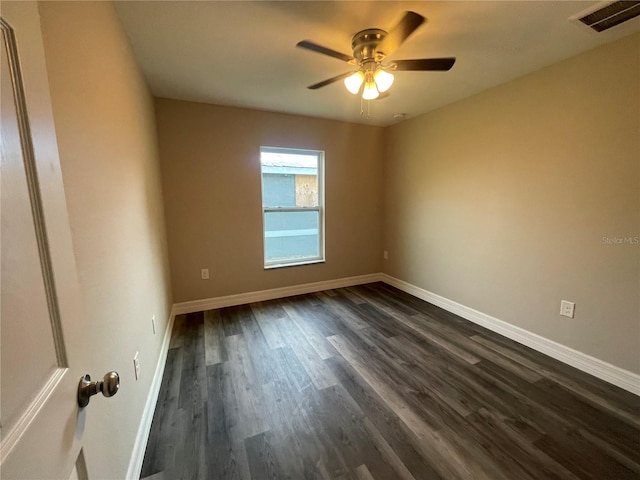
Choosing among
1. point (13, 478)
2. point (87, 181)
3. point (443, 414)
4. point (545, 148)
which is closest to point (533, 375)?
point (443, 414)

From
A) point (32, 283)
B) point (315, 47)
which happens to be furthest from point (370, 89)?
point (32, 283)

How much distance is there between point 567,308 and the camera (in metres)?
2.18

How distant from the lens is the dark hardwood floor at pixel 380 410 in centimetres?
137

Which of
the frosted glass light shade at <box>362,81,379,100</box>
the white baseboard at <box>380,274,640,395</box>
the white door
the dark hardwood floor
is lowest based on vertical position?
the dark hardwood floor

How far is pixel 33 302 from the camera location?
454 mm

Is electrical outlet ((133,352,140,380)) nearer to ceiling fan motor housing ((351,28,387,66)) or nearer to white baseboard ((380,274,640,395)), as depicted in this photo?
ceiling fan motor housing ((351,28,387,66))

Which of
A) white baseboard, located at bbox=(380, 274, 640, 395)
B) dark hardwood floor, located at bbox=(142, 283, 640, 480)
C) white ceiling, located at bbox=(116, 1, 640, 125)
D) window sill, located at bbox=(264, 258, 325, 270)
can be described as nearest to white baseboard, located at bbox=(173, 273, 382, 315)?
window sill, located at bbox=(264, 258, 325, 270)

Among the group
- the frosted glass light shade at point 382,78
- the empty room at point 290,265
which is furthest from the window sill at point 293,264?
the frosted glass light shade at point 382,78

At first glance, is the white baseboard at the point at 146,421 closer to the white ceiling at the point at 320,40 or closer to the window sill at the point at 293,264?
the window sill at the point at 293,264

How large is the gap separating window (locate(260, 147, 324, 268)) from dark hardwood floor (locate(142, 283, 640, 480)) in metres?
1.24

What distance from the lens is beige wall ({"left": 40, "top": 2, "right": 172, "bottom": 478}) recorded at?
84 centimetres

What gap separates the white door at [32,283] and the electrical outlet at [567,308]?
2956 millimetres

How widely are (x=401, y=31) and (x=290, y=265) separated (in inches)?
110

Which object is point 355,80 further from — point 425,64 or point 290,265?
point 290,265
